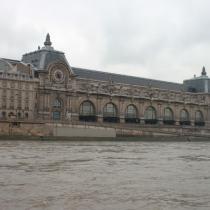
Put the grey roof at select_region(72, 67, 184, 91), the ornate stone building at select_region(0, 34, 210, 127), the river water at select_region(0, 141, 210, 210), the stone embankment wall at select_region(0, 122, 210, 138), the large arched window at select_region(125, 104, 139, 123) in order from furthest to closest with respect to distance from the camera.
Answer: the large arched window at select_region(125, 104, 139, 123) → the grey roof at select_region(72, 67, 184, 91) → the ornate stone building at select_region(0, 34, 210, 127) → the stone embankment wall at select_region(0, 122, 210, 138) → the river water at select_region(0, 141, 210, 210)

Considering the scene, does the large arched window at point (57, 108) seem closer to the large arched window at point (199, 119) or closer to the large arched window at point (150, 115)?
the large arched window at point (150, 115)

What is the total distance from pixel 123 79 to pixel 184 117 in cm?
1877

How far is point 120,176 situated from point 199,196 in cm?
589

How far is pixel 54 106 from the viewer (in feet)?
298

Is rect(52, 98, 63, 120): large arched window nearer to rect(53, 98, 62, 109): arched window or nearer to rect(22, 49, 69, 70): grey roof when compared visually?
rect(53, 98, 62, 109): arched window

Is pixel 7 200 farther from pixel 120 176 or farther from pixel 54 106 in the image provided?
pixel 54 106

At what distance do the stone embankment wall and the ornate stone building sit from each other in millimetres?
1417

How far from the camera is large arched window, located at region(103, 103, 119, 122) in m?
99.9

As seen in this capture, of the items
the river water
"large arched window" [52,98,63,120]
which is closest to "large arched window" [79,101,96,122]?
"large arched window" [52,98,63,120]

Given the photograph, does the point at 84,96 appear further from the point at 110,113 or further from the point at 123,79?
the point at 123,79

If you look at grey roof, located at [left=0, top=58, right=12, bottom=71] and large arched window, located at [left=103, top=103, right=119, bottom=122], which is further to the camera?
large arched window, located at [left=103, top=103, right=119, bottom=122]

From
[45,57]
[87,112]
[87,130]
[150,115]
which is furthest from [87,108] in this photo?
[150,115]

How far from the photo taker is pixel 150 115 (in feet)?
360

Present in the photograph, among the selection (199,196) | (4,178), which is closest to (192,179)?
(199,196)
